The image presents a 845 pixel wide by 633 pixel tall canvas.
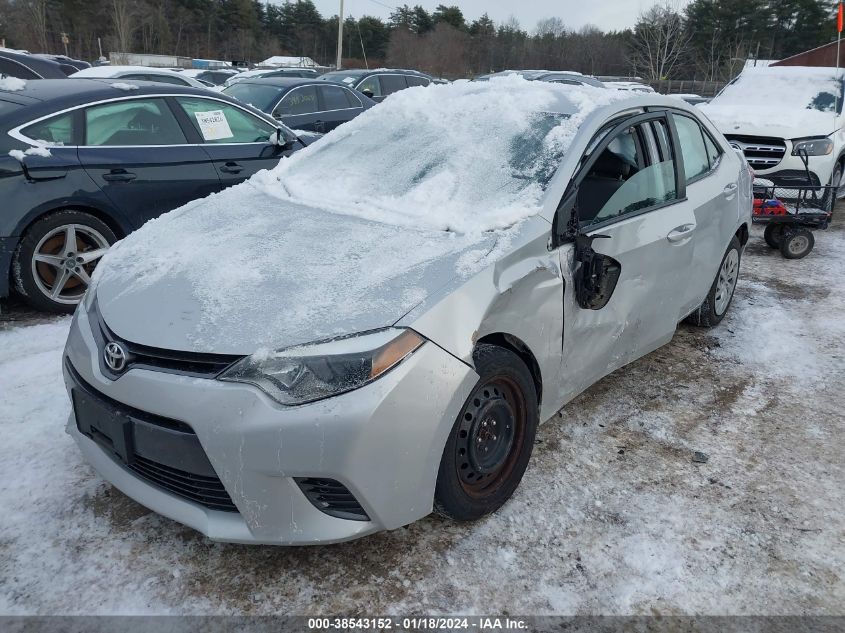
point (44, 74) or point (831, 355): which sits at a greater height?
point (44, 74)

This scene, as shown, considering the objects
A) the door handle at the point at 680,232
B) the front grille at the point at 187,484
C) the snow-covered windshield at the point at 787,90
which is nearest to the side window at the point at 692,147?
the door handle at the point at 680,232

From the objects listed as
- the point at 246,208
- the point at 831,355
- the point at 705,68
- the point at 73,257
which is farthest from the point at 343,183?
the point at 705,68

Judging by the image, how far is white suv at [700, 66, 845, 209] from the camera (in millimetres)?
7383

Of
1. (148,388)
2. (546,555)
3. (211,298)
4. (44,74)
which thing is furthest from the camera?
(44,74)

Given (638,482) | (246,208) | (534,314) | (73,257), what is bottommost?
(638,482)

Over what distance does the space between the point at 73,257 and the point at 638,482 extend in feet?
12.8

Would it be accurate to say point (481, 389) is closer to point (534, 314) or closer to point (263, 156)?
point (534, 314)

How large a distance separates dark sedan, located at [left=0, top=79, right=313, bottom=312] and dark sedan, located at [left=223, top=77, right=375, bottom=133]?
4.52m

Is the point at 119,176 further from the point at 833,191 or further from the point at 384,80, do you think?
the point at 384,80

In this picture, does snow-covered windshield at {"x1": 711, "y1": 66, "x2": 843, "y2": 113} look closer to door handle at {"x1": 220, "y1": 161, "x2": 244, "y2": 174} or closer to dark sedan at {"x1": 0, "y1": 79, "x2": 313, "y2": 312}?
door handle at {"x1": 220, "y1": 161, "x2": 244, "y2": 174}

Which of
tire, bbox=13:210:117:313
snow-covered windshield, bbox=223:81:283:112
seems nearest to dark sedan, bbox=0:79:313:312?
tire, bbox=13:210:117:313

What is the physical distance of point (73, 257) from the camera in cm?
456

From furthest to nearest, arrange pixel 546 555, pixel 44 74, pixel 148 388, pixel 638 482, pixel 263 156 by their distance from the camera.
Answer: pixel 44 74 → pixel 263 156 → pixel 638 482 → pixel 546 555 → pixel 148 388

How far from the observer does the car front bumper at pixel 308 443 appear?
2018 mm
